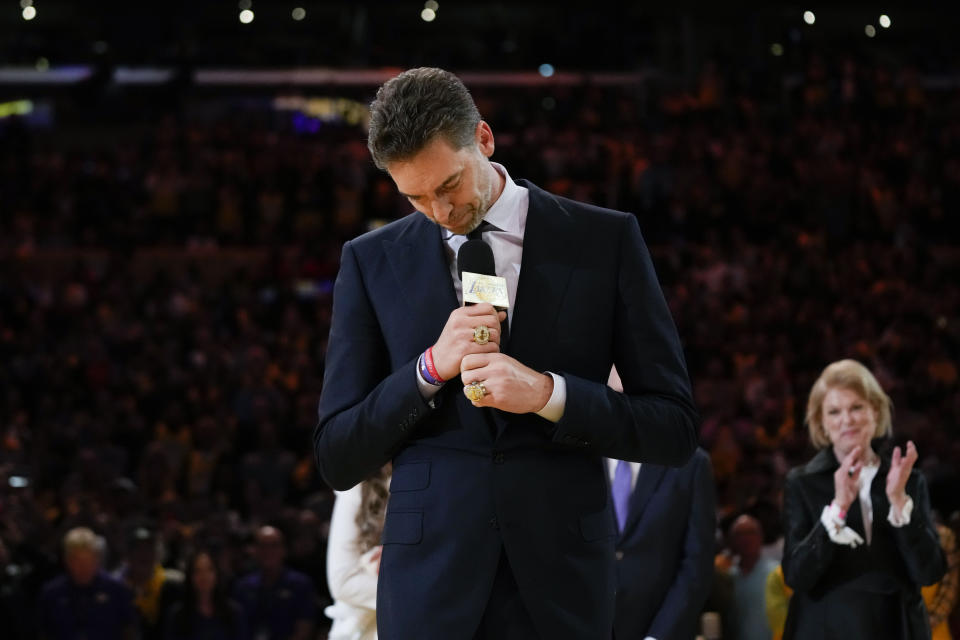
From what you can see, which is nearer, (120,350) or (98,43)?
(120,350)

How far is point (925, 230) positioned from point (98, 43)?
11497 mm

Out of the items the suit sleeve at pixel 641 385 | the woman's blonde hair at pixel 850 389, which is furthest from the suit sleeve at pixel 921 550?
the suit sleeve at pixel 641 385

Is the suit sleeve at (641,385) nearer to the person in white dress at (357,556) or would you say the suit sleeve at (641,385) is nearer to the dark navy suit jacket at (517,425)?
the dark navy suit jacket at (517,425)

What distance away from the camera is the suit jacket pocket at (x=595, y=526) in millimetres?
2182

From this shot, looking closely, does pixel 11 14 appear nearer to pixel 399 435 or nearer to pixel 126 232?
pixel 126 232

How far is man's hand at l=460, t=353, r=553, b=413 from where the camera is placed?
6.72 feet

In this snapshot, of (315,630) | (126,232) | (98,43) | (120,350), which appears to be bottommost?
(315,630)

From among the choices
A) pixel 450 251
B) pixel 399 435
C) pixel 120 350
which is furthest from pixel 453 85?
pixel 120 350

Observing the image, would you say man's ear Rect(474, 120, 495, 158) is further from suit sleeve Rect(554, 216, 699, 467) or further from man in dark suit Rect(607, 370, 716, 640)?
man in dark suit Rect(607, 370, 716, 640)

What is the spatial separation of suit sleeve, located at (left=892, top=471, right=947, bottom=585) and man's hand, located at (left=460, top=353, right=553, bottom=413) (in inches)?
88.1

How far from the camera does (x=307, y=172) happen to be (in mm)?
15047

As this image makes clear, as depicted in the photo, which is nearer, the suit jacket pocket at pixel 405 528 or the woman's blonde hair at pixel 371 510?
the suit jacket pocket at pixel 405 528

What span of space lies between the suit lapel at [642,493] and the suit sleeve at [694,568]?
0.13 m

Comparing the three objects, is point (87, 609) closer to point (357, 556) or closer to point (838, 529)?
point (357, 556)
